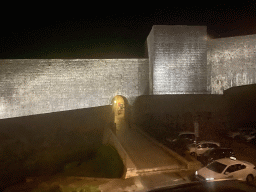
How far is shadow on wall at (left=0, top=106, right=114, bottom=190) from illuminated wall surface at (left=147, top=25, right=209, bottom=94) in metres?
5.98

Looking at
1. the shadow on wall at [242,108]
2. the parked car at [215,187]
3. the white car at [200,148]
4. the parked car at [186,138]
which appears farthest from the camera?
the shadow on wall at [242,108]

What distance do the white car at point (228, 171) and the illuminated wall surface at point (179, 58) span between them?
9.99 meters

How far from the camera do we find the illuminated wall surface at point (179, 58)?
53.2ft

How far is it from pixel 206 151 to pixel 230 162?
9.90 ft

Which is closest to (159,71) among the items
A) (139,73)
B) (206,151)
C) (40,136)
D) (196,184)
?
(139,73)

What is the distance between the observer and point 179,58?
16203mm

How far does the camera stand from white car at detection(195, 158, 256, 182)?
20.0 ft

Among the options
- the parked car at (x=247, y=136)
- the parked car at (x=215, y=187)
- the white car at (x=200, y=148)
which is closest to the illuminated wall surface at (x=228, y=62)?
the parked car at (x=247, y=136)

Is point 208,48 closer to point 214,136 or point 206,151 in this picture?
point 214,136

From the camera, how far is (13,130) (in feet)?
30.6

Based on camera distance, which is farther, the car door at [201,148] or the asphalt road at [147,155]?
the car door at [201,148]

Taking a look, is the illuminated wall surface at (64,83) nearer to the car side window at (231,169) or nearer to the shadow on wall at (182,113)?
the shadow on wall at (182,113)

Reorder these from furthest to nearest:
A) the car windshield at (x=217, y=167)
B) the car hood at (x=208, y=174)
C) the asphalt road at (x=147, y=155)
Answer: the asphalt road at (x=147, y=155) → the car windshield at (x=217, y=167) → the car hood at (x=208, y=174)

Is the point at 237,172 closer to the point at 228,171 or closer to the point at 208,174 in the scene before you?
the point at 228,171
